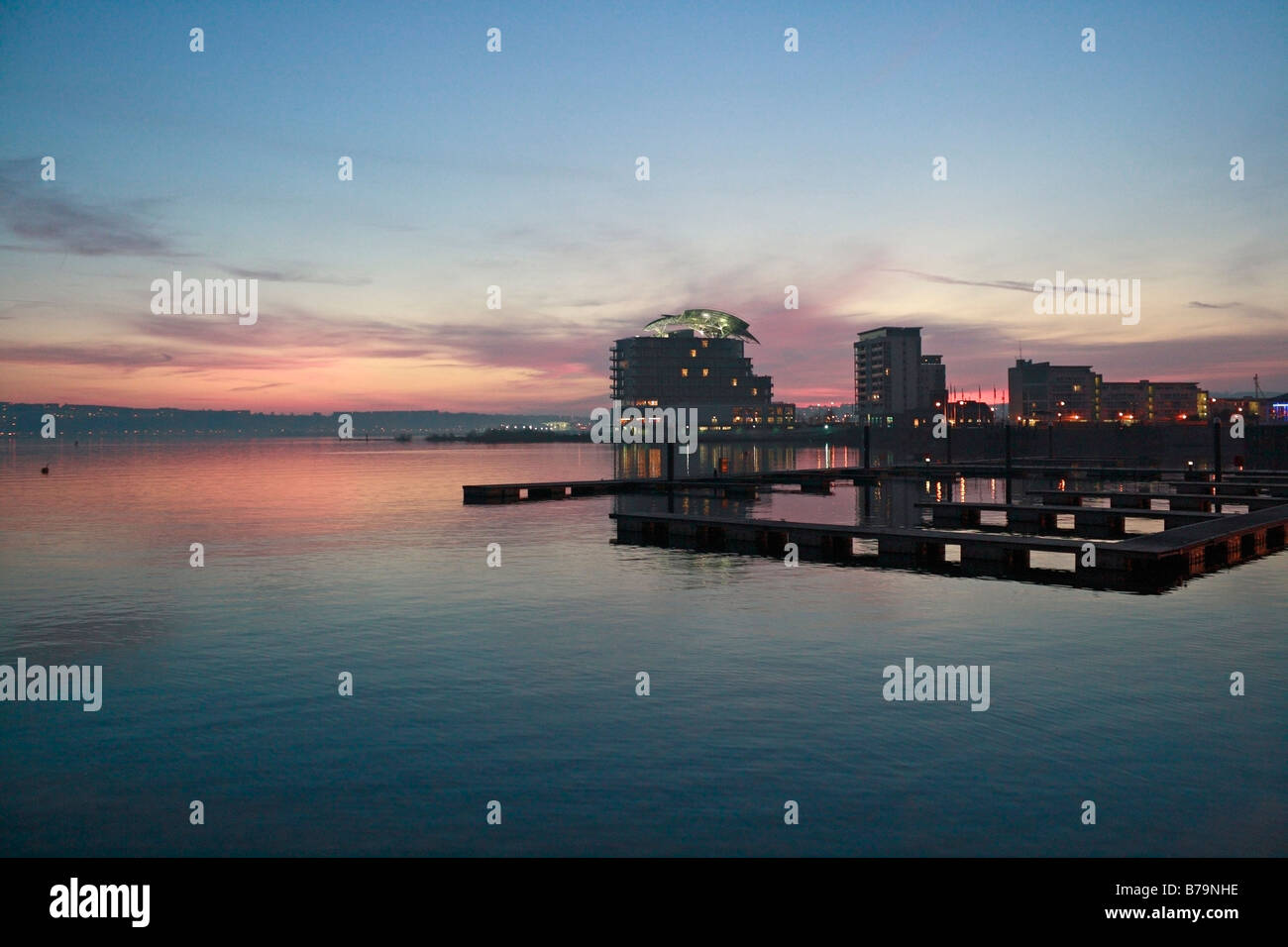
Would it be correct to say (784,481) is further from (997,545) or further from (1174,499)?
(997,545)

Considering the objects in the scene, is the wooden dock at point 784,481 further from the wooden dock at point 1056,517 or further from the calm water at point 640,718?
the calm water at point 640,718

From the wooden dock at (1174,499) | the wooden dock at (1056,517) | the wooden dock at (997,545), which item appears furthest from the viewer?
the wooden dock at (1174,499)

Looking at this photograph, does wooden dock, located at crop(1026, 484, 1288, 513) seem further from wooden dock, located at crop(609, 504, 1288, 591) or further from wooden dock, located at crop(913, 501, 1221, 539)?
wooden dock, located at crop(609, 504, 1288, 591)

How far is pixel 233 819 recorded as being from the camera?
11.6 metres

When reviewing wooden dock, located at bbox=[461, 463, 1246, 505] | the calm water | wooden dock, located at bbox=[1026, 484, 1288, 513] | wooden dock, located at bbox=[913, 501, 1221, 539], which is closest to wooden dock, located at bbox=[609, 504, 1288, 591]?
the calm water

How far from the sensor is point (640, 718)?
15.7 meters

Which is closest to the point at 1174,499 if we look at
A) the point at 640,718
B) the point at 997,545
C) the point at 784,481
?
the point at 997,545

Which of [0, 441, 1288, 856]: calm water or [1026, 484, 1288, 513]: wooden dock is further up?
[1026, 484, 1288, 513]: wooden dock

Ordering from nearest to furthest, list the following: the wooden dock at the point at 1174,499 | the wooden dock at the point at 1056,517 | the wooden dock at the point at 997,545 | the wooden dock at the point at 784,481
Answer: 1. the wooden dock at the point at 997,545
2. the wooden dock at the point at 1056,517
3. the wooden dock at the point at 1174,499
4. the wooden dock at the point at 784,481

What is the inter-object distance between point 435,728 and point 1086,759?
398 inches

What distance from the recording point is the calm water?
1127 cm

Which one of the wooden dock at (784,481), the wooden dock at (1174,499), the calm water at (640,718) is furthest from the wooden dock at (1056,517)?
the wooden dock at (784,481)

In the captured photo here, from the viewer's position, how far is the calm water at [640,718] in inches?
444
